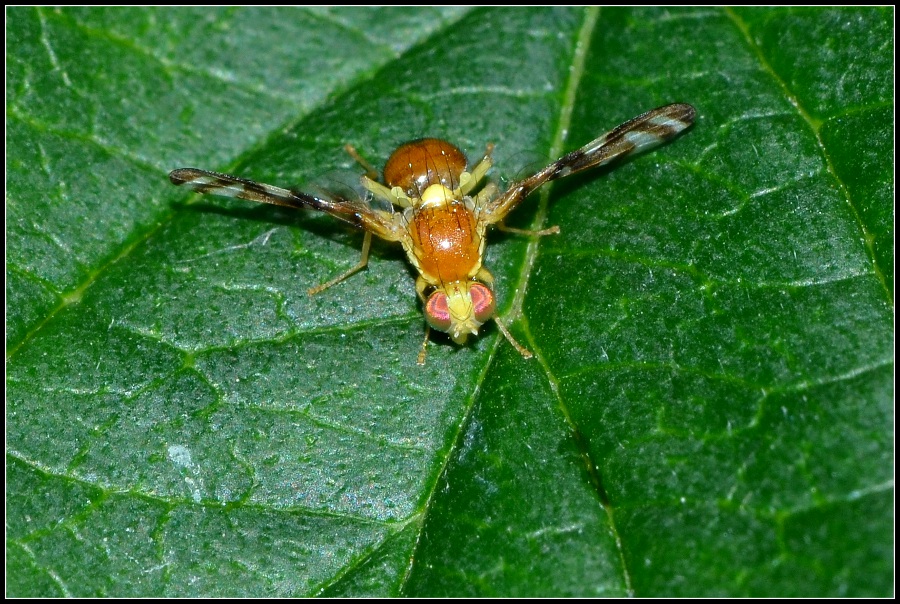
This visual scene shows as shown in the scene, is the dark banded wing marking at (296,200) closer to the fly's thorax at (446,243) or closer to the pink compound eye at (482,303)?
the fly's thorax at (446,243)

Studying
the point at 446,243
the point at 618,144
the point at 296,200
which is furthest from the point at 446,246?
the point at 618,144

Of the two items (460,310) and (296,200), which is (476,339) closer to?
(460,310)

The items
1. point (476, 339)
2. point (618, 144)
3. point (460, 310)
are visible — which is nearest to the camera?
point (460, 310)

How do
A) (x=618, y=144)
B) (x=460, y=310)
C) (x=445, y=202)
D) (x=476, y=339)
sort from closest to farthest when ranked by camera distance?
(x=460, y=310) < (x=476, y=339) < (x=618, y=144) < (x=445, y=202)

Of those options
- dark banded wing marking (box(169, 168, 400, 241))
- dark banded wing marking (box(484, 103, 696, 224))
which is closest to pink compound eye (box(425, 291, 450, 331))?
dark banded wing marking (box(169, 168, 400, 241))

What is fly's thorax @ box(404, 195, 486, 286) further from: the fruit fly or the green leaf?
the green leaf

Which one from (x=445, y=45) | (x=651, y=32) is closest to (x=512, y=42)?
(x=445, y=45)

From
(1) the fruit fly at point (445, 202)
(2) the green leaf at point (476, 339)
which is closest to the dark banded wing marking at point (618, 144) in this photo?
(1) the fruit fly at point (445, 202)
